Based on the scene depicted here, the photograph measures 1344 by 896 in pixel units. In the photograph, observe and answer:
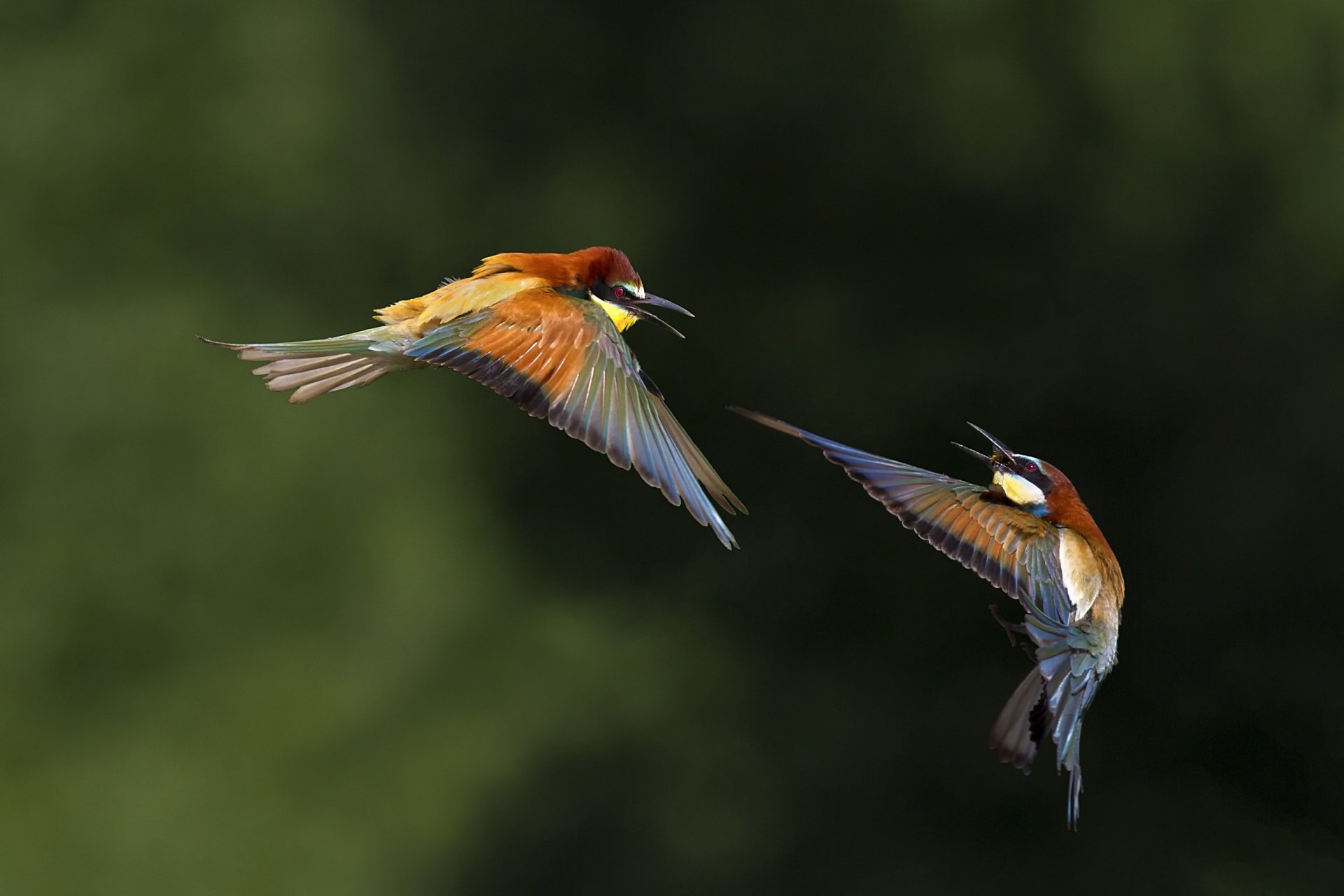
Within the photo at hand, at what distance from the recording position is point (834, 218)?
139 inches

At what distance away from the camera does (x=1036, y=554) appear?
138 centimetres

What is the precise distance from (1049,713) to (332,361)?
0.70m

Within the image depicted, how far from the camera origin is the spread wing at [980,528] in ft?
4.37

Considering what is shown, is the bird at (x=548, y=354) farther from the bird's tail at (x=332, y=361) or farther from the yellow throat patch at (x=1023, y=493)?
A: the yellow throat patch at (x=1023, y=493)

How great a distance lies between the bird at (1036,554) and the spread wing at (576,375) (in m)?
0.17

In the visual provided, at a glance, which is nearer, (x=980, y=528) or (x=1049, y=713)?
(x=1049, y=713)

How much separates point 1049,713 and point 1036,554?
17 centimetres

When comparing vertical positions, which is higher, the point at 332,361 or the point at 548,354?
the point at 548,354

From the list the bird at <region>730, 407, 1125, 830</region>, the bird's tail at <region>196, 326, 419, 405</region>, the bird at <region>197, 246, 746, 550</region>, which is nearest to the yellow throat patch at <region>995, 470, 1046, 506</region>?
the bird at <region>730, 407, 1125, 830</region>

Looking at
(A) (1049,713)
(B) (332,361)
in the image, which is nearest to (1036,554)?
(A) (1049,713)

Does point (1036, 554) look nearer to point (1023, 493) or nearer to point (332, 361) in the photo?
point (1023, 493)

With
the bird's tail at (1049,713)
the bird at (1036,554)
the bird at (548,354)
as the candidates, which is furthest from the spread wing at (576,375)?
the bird's tail at (1049,713)

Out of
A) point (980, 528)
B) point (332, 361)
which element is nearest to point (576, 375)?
point (332, 361)

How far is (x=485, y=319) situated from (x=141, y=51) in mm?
2746
